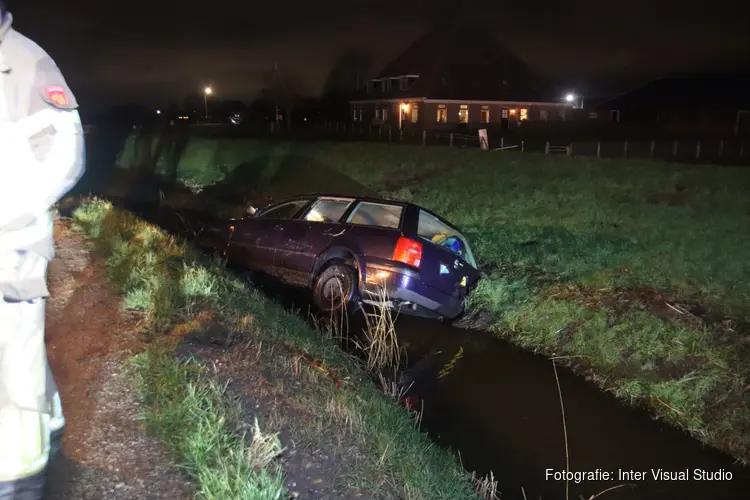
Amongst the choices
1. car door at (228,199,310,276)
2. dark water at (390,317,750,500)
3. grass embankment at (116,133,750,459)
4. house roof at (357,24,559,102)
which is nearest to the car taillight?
dark water at (390,317,750,500)

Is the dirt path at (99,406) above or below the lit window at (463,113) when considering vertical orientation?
below

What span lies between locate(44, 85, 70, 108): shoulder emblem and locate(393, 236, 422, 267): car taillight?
482 cm

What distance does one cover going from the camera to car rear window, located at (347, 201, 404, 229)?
7.80m

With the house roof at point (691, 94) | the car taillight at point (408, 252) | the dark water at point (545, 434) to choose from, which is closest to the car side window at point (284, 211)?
the car taillight at point (408, 252)

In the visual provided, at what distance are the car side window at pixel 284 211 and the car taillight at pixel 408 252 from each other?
2.01 m

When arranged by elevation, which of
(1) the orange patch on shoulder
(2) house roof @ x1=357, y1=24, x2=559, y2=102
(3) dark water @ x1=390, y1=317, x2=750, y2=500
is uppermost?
(2) house roof @ x1=357, y1=24, x2=559, y2=102

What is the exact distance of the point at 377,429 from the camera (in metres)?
4.01

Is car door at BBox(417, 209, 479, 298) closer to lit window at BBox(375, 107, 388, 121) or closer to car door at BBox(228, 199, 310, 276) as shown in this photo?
car door at BBox(228, 199, 310, 276)

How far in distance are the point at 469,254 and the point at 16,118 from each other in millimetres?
6306

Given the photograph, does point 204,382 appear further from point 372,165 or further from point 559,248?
point 372,165

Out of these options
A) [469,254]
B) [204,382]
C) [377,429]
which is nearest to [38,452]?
[204,382]

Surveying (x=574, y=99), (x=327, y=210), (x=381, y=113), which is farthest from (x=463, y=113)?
(x=327, y=210)

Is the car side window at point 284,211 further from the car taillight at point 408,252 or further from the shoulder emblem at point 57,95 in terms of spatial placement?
the shoulder emblem at point 57,95

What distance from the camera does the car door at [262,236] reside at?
27.7 ft
